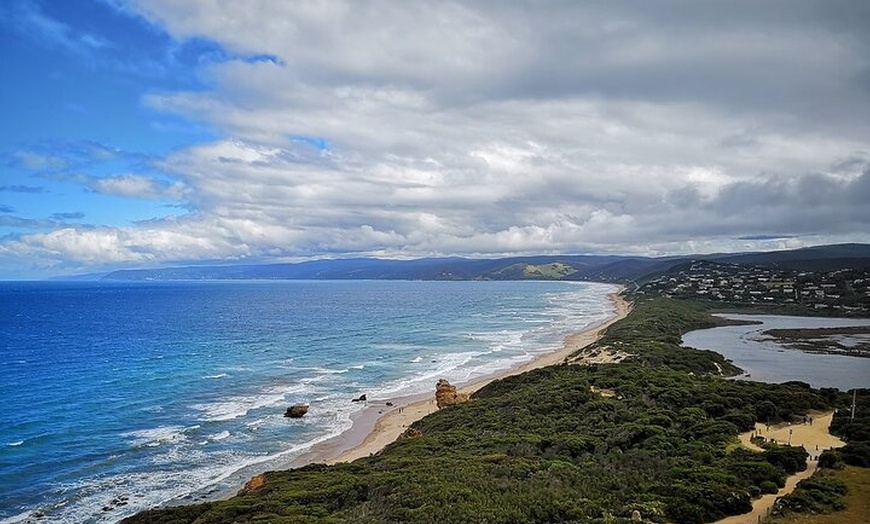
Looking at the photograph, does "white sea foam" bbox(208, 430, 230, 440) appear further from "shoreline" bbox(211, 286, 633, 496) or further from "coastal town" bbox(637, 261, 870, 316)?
"coastal town" bbox(637, 261, 870, 316)

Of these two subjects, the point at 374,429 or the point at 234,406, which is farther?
the point at 234,406

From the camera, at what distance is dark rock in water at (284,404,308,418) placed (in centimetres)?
4159

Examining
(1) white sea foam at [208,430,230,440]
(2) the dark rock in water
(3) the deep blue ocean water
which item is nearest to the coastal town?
(3) the deep blue ocean water

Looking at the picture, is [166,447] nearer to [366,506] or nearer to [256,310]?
[366,506]

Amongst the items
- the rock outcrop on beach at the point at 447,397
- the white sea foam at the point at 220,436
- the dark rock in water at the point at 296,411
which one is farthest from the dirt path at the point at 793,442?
the white sea foam at the point at 220,436

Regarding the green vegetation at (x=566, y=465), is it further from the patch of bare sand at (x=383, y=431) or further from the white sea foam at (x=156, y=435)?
the white sea foam at (x=156, y=435)

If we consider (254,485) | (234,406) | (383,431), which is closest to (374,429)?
(383,431)

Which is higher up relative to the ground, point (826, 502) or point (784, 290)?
point (826, 502)

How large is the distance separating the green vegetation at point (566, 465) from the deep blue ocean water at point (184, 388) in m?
8.01

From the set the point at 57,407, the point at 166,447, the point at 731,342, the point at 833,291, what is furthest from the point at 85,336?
the point at 833,291

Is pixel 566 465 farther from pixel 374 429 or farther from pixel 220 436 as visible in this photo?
pixel 220 436

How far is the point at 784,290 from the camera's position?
133375mm

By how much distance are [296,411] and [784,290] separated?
130171 mm

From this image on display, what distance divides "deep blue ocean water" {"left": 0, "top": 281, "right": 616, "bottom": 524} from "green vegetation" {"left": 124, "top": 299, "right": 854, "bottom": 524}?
26.3 ft
